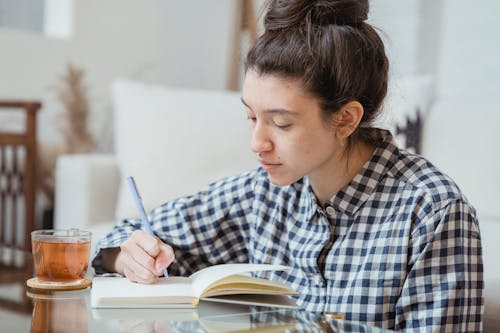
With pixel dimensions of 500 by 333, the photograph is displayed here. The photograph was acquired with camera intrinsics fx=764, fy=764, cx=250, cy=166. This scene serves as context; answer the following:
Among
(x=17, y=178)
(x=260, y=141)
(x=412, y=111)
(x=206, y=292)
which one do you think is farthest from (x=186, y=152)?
(x=206, y=292)

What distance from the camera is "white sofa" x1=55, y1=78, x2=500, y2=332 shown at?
2305 millimetres

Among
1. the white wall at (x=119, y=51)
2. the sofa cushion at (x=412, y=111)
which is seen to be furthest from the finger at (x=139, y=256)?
the white wall at (x=119, y=51)

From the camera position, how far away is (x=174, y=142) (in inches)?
94.0

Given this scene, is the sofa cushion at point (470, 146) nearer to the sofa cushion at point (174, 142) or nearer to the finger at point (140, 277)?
the sofa cushion at point (174, 142)

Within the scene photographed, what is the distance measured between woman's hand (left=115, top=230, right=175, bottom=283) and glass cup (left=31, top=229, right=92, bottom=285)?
6cm

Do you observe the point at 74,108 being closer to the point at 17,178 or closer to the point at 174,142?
the point at 17,178

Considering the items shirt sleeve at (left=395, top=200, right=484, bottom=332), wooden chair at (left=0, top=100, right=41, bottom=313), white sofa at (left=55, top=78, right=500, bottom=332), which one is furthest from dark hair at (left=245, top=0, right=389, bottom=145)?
wooden chair at (left=0, top=100, right=41, bottom=313)

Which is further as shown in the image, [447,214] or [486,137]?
[486,137]

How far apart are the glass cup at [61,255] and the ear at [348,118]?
0.43 metres

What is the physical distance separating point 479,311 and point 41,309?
24.7 inches

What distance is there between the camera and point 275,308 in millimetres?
1041

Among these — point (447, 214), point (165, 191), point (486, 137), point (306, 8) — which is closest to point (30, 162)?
point (165, 191)

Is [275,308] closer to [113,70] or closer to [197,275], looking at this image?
[197,275]

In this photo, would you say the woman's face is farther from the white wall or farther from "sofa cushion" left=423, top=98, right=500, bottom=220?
the white wall
